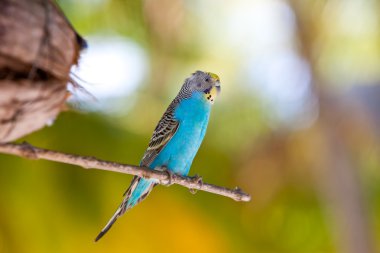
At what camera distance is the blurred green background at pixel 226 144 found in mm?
5668

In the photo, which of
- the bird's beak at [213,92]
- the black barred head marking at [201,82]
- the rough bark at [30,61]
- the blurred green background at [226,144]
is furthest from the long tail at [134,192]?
the blurred green background at [226,144]

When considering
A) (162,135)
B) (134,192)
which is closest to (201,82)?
(134,192)

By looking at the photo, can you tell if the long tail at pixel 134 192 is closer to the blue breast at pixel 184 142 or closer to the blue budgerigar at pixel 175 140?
the blue budgerigar at pixel 175 140

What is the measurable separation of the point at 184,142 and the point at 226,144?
15.9 feet

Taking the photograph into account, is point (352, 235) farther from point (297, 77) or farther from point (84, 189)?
point (84, 189)

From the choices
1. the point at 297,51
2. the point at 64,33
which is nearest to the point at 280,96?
the point at 297,51

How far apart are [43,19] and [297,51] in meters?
4.66

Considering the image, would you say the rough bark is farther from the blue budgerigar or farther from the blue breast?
the blue breast

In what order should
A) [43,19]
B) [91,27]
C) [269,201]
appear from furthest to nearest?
[269,201], [91,27], [43,19]

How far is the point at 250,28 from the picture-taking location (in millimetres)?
6957

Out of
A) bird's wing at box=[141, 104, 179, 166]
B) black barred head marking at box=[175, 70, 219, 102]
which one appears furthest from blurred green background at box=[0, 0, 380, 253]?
black barred head marking at box=[175, 70, 219, 102]

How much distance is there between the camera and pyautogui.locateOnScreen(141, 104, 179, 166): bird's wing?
2332mm

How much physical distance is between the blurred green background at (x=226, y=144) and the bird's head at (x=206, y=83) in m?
3.09

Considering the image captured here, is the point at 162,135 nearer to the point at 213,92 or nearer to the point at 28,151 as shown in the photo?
the point at 213,92
